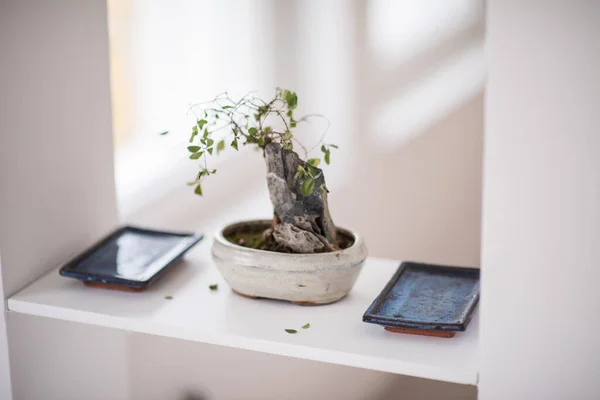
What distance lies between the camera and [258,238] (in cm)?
151

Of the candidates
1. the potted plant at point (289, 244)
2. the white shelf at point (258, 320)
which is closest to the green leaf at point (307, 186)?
the potted plant at point (289, 244)

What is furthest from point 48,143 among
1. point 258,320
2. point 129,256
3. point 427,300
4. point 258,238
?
point 427,300

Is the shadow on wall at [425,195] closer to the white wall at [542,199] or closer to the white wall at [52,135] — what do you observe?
the white wall at [52,135]

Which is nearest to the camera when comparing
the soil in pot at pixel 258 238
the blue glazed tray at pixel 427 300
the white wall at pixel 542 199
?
the white wall at pixel 542 199

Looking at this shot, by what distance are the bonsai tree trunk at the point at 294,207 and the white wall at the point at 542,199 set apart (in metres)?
0.40

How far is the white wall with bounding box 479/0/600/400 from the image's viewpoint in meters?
0.96

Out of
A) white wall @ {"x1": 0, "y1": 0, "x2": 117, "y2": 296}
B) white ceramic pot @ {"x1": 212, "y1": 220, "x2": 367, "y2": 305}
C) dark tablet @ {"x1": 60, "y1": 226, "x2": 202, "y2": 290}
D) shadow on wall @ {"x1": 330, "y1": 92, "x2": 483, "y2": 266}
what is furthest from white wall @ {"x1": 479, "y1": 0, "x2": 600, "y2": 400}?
shadow on wall @ {"x1": 330, "y1": 92, "x2": 483, "y2": 266}

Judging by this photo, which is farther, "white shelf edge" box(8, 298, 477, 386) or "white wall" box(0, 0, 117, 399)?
"white wall" box(0, 0, 117, 399)

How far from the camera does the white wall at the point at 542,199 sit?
0.96 metres

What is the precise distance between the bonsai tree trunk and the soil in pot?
19 mm

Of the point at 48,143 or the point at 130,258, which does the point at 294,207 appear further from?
the point at 48,143

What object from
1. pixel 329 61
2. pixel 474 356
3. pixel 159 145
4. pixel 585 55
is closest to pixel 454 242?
pixel 329 61

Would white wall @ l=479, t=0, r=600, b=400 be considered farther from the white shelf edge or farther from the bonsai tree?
the bonsai tree

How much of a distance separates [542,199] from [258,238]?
660 mm
